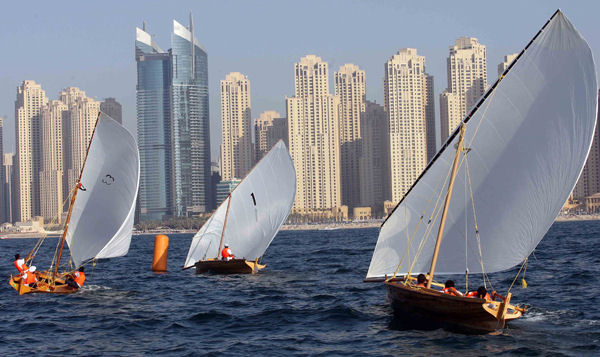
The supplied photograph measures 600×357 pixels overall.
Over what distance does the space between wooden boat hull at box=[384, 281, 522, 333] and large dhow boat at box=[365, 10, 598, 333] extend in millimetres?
34

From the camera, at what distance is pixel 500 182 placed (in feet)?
79.5

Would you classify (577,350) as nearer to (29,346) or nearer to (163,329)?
(163,329)

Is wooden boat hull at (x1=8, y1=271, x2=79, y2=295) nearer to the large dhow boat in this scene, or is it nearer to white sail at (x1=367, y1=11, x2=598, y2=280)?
the large dhow boat

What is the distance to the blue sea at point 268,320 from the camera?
868 inches

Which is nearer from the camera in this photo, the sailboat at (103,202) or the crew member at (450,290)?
the crew member at (450,290)

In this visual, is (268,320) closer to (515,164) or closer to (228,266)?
(515,164)

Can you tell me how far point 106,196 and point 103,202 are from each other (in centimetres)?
30

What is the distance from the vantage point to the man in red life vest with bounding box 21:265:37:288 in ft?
116

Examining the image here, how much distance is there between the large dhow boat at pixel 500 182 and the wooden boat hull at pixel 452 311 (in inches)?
1.4

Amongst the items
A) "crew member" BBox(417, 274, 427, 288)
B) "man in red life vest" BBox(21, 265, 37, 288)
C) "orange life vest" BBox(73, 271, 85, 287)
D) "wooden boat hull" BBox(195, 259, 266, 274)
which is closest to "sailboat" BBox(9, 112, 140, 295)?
"man in red life vest" BBox(21, 265, 37, 288)

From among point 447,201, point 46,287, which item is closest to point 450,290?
point 447,201

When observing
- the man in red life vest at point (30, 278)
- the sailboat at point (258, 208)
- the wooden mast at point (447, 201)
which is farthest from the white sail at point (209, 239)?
the wooden mast at point (447, 201)

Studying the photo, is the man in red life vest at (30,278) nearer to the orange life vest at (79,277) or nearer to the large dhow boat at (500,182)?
the orange life vest at (79,277)

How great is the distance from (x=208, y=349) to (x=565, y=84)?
12522 mm
